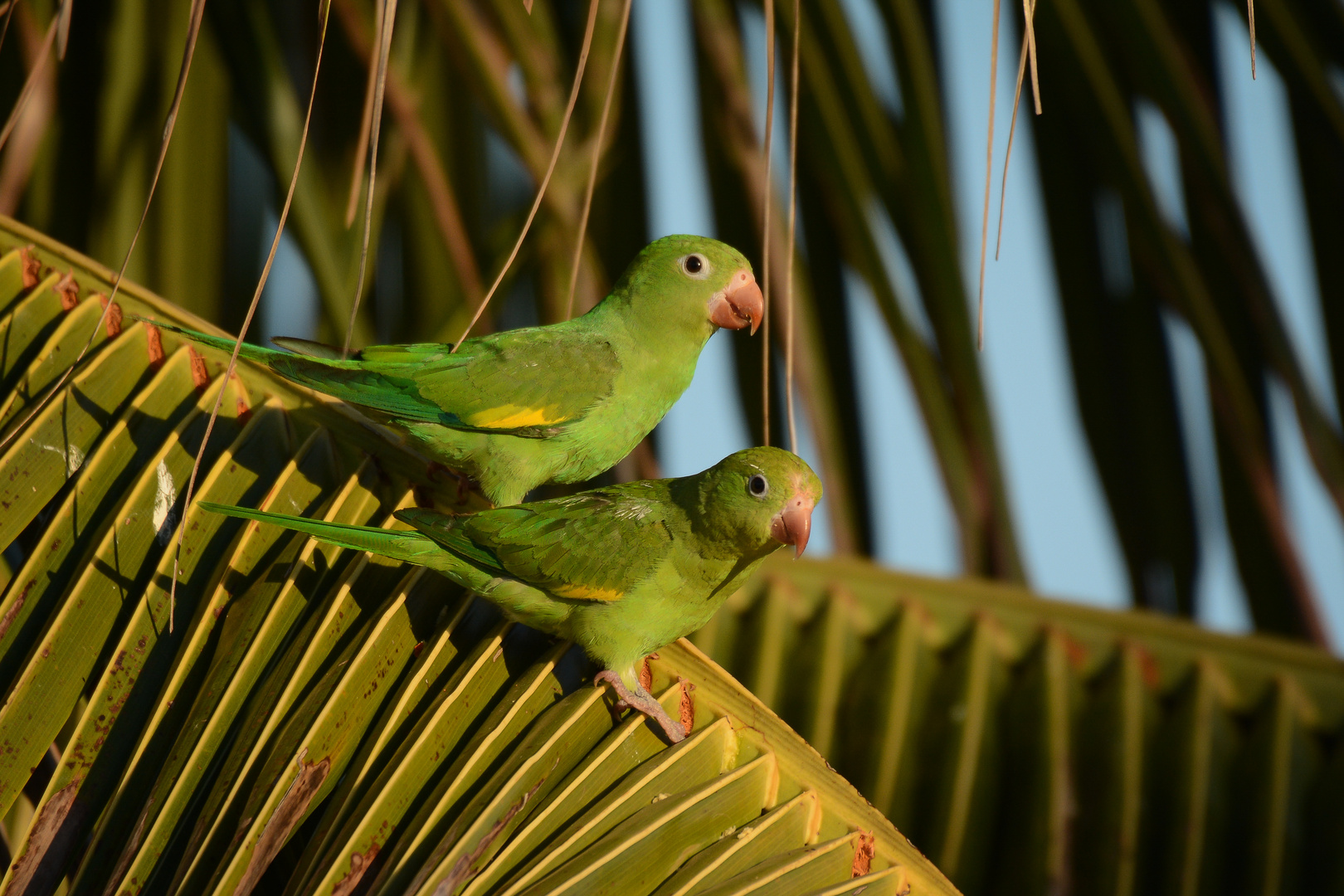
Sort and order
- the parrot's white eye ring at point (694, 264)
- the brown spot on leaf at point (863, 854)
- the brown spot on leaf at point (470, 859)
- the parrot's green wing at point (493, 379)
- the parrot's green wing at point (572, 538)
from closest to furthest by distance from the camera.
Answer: the brown spot on leaf at point (470, 859), the brown spot on leaf at point (863, 854), the parrot's green wing at point (572, 538), the parrot's green wing at point (493, 379), the parrot's white eye ring at point (694, 264)

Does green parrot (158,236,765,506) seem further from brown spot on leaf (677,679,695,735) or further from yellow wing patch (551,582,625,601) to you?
brown spot on leaf (677,679,695,735)

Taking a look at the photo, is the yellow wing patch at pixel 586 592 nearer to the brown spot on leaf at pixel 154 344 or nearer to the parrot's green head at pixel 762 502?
the parrot's green head at pixel 762 502

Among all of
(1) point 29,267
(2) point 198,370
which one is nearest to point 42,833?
(2) point 198,370

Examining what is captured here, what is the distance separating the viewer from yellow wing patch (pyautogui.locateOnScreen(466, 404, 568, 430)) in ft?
7.14

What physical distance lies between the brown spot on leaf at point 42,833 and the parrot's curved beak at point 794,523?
124 cm

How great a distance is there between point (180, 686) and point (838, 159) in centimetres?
216

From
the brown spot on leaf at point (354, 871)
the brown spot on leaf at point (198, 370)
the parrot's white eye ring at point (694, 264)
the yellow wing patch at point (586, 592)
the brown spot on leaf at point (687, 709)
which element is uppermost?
the parrot's white eye ring at point (694, 264)

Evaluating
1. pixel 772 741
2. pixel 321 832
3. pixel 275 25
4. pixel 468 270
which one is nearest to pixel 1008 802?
pixel 772 741

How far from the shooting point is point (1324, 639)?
2.79m

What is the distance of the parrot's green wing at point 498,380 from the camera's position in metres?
2.11

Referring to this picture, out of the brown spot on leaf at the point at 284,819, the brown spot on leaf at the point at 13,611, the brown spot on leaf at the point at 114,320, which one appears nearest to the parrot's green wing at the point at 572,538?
the brown spot on leaf at the point at 284,819

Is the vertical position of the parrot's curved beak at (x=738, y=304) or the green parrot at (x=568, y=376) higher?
the parrot's curved beak at (x=738, y=304)

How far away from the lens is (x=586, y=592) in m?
1.86

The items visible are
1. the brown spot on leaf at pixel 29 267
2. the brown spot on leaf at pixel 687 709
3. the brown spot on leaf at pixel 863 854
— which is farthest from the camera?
the brown spot on leaf at pixel 29 267
